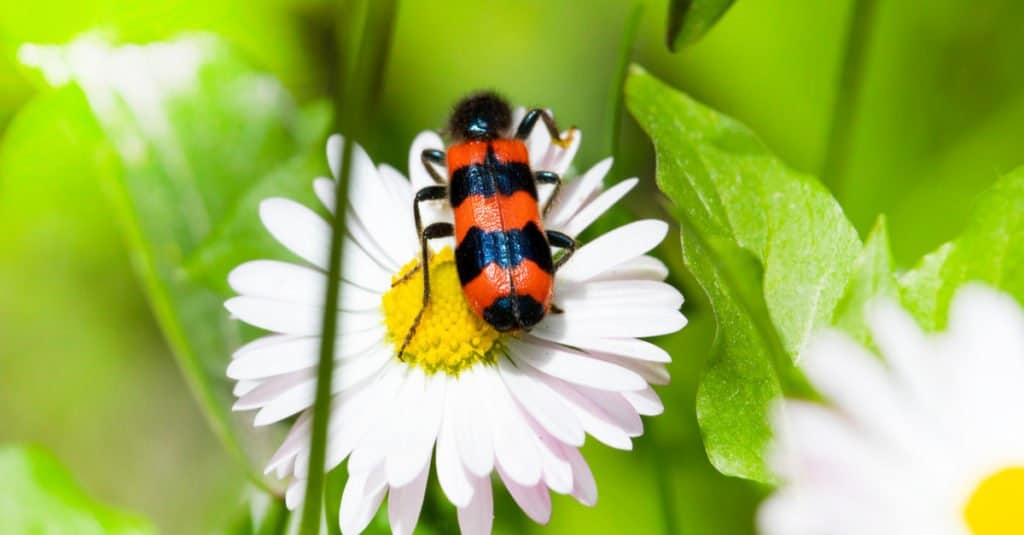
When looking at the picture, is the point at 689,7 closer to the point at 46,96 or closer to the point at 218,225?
the point at 218,225

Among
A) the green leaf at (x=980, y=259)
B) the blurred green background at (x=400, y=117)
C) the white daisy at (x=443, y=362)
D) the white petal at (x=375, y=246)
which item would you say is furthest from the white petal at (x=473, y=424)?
the blurred green background at (x=400, y=117)

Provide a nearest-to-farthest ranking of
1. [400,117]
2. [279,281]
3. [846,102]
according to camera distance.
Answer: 1. [279,281]
2. [846,102]
3. [400,117]

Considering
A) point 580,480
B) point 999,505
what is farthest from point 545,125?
point 999,505

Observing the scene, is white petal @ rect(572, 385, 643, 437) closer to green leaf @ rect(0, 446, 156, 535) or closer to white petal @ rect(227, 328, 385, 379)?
white petal @ rect(227, 328, 385, 379)

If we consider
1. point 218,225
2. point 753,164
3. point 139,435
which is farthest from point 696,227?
point 139,435

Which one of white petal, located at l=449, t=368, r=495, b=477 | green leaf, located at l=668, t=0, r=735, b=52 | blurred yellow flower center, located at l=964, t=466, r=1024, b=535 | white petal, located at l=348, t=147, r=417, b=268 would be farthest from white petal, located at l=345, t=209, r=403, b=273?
blurred yellow flower center, located at l=964, t=466, r=1024, b=535

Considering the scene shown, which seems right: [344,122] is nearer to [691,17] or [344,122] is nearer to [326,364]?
[326,364]
